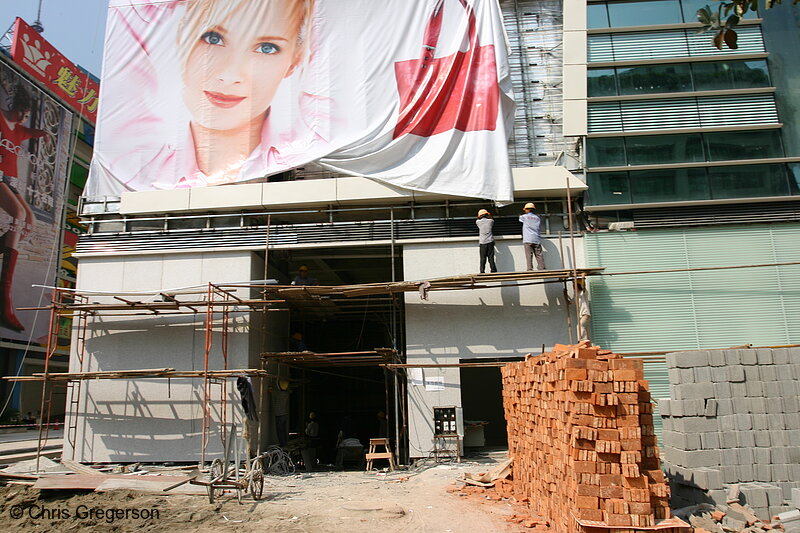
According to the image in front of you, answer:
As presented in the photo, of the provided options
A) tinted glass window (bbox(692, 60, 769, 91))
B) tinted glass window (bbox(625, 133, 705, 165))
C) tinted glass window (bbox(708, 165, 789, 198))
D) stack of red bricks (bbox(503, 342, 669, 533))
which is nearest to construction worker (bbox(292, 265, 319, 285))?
stack of red bricks (bbox(503, 342, 669, 533))

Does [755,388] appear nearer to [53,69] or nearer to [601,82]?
[601,82]

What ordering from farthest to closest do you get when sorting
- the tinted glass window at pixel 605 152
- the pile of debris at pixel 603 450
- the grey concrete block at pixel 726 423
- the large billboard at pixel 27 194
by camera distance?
the large billboard at pixel 27 194 → the tinted glass window at pixel 605 152 → the grey concrete block at pixel 726 423 → the pile of debris at pixel 603 450

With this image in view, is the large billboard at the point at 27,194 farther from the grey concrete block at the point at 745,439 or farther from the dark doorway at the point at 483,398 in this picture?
the grey concrete block at the point at 745,439

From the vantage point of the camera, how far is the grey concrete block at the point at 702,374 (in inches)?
371

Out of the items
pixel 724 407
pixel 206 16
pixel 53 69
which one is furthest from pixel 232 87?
pixel 53 69

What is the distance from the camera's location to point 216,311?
13695 millimetres

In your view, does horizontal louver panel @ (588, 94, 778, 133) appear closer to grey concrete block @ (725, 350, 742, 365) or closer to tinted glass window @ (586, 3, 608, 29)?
tinted glass window @ (586, 3, 608, 29)

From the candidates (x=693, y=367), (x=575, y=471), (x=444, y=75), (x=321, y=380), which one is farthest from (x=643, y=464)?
(x=321, y=380)

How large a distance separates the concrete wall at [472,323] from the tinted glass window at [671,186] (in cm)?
191

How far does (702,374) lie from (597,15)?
10.2m

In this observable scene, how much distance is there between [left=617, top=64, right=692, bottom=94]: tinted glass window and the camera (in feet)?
49.3

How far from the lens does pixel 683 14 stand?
15.4 m

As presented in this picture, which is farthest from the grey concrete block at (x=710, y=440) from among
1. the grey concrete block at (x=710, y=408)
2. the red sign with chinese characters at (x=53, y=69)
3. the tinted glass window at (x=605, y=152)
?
the red sign with chinese characters at (x=53, y=69)

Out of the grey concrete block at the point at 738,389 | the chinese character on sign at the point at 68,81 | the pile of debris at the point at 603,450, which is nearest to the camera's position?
the pile of debris at the point at 603,450
